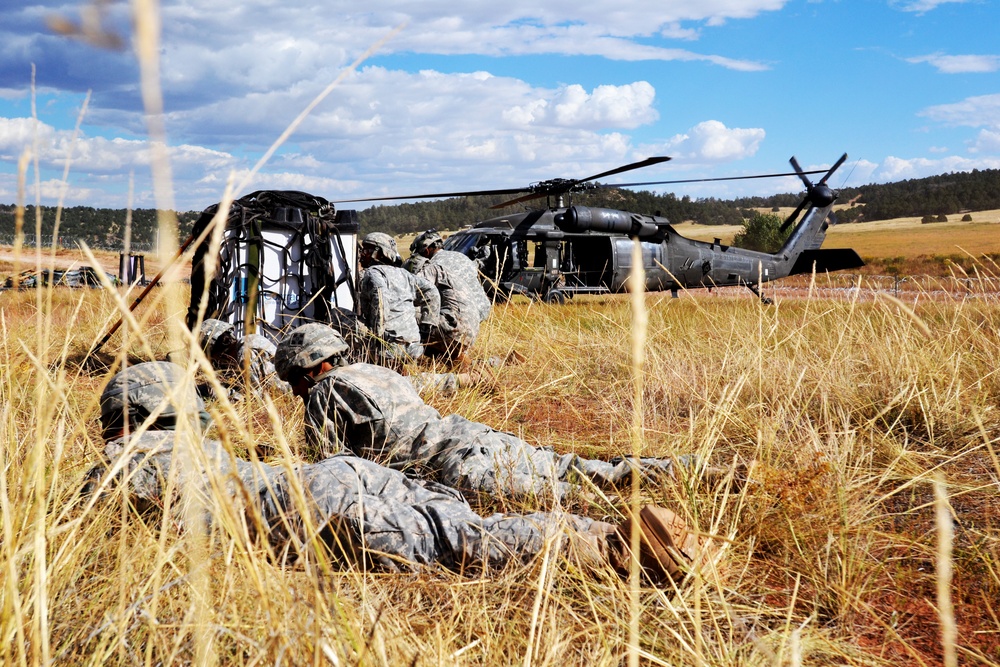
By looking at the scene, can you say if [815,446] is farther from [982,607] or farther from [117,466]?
[117,466]

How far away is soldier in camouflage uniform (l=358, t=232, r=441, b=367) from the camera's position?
5867mm

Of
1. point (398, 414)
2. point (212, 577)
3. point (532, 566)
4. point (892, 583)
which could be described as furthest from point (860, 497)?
point (212, 577)

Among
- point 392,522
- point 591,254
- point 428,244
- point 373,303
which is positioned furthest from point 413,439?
point 591,254

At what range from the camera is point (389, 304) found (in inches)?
235

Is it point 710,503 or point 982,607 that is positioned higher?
point 710,503

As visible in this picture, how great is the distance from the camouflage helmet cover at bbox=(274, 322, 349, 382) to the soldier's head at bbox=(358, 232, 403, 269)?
2.56 m

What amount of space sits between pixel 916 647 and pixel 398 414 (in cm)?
220

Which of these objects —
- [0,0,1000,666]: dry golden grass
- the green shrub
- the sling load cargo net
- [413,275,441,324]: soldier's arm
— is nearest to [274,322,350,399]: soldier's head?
[0,0,1000,666]: dry golden grass

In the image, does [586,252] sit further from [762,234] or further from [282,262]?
[762,234]

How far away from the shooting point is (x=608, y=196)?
42.9 meters

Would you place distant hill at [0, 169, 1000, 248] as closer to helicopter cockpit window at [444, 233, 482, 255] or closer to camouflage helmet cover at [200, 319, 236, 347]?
helicopter cockpit window at [444, 233, 482, 255]

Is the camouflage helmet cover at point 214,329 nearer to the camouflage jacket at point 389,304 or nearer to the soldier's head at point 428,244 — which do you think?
the camouflage jacket at point 389,304

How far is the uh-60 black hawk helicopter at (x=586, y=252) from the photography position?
1116 cm

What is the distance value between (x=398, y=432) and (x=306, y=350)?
600mm
